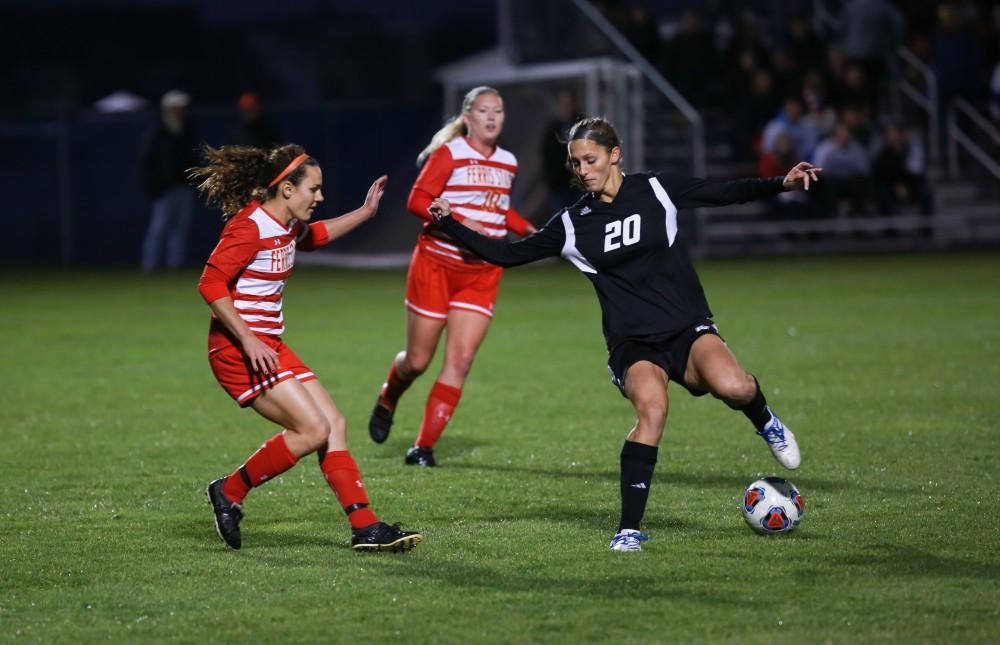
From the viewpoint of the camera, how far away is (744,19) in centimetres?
2633

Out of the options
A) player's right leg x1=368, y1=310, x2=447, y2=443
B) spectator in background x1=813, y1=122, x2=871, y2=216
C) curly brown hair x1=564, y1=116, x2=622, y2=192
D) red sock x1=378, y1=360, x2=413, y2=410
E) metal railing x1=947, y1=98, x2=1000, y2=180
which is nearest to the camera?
curly brown hair x1=564, y1=116, x2=622, y2=192

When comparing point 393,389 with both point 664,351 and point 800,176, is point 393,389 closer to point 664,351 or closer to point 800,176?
point 664,351

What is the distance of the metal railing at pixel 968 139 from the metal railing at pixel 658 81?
14.5 feet

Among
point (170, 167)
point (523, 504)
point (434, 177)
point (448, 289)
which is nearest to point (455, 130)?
point (434, 177)

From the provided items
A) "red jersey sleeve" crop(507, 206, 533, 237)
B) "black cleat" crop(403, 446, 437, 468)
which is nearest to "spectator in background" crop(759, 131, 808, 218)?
"red jersey sleeve" crop(507, 206, 533, 237)

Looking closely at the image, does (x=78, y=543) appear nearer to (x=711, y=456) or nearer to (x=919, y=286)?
(x=711, y=456)

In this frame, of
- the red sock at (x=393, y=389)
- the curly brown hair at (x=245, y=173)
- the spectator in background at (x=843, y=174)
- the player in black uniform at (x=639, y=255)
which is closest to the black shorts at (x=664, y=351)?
the player in black uniform at (x=639, y=255)

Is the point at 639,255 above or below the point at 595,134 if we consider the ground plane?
below

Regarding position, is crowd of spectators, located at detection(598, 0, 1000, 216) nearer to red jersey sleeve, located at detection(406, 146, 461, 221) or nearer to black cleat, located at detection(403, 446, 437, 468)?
red jersey sleeve, located at detection(406, 146, 461, 221)

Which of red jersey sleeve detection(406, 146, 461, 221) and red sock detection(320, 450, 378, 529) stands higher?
red jersey sleeve detection(406, 146, 461, 221)

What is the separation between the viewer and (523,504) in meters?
7.48

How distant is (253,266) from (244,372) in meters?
0.45

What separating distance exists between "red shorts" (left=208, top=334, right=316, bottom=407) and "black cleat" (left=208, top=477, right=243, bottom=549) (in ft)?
1.33

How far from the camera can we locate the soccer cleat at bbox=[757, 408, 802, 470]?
7.14 m
